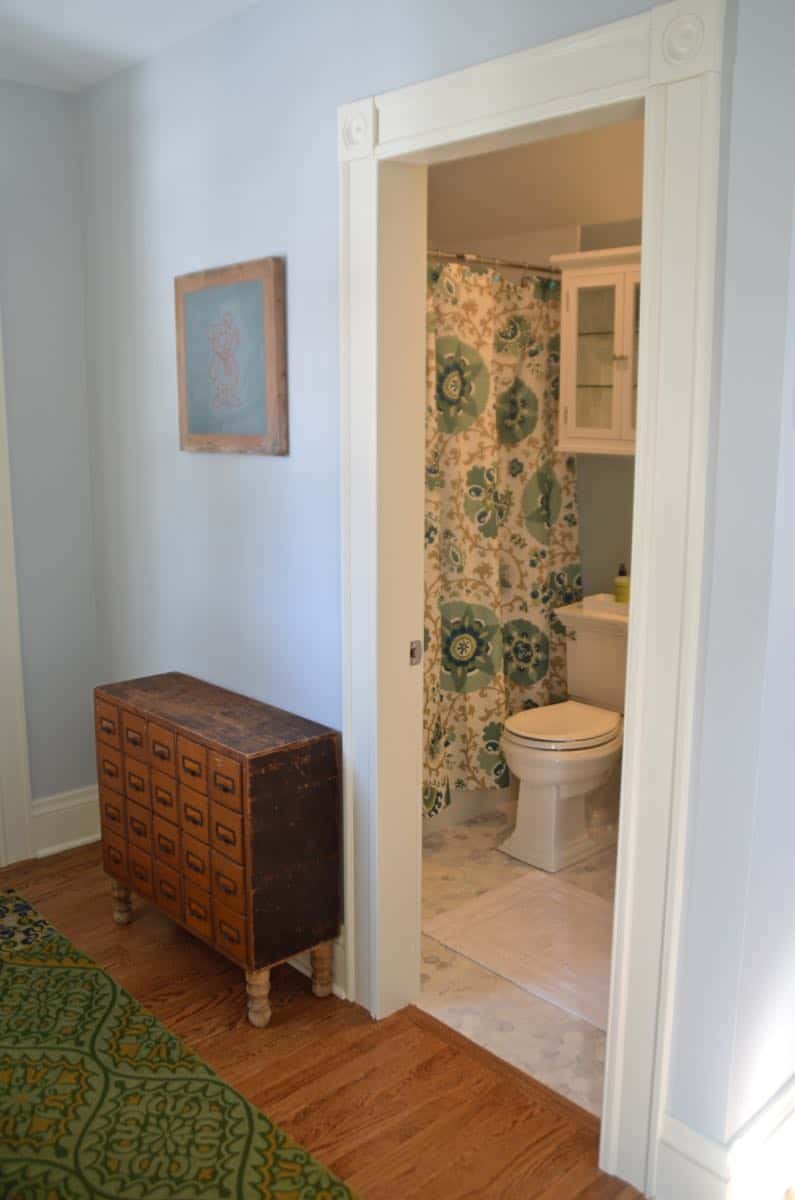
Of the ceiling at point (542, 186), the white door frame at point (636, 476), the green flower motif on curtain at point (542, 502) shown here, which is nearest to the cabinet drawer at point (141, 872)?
the white door frame at point (636, 476)

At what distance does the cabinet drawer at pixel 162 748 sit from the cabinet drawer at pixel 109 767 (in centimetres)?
20

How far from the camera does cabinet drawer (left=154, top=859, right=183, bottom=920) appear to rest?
2.69 meters

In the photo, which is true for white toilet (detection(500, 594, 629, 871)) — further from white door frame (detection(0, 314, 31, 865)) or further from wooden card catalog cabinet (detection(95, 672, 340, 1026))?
white door frame (detection(0, 314, 31, 865))

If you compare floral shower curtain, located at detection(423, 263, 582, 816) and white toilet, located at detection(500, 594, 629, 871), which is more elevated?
floral shower curtain, located at detection(423, 263, 582, 816)

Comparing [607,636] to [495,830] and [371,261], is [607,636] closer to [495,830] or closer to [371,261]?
[495,830]

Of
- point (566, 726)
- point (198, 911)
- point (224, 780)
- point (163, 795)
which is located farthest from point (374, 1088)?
point (566, 726)

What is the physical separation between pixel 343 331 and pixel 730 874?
1.42m

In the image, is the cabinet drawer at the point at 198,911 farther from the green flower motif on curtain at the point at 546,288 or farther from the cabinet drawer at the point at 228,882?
the green flower motif on curtain at the point at 546,288

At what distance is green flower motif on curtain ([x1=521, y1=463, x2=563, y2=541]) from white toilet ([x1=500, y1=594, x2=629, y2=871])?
1.05ft

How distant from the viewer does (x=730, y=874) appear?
180 centimetres

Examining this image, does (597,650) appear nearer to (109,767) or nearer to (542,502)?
(542,502)

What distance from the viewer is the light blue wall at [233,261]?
229 cm

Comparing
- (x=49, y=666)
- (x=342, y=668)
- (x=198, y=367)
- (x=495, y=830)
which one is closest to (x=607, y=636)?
(x=495, y=830)

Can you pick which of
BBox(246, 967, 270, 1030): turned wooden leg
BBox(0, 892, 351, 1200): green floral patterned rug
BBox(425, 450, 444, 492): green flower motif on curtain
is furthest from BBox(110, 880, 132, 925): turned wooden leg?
BBox(425, 450, 444, 492): green flower motif on curtain
